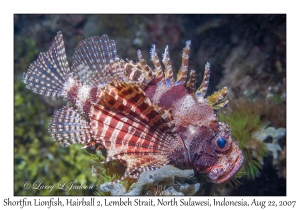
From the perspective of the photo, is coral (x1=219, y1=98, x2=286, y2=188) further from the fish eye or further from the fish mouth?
the fish eye

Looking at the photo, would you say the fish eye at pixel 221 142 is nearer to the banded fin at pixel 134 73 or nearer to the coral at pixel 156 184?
the coral at pixel 156 184

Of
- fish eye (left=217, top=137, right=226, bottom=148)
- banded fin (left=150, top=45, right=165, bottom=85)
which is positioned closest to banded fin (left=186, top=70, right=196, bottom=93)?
banded fin (left=150, top=45, right=165, bottom=85)

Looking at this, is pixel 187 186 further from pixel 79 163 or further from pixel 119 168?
pixel 79 163

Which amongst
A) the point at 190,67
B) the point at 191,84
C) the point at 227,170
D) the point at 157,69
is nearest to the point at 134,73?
the point at 157,69

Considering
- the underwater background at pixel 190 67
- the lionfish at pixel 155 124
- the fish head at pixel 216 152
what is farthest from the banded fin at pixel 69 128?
the underwater background at pixel 190 67

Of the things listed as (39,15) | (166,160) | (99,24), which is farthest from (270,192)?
(39,15)

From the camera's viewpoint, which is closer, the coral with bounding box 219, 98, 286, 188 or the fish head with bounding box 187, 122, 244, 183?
the fish head with bounding box 187, 122, 244, 183

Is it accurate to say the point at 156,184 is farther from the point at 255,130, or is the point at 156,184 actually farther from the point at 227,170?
the point at 255,130
